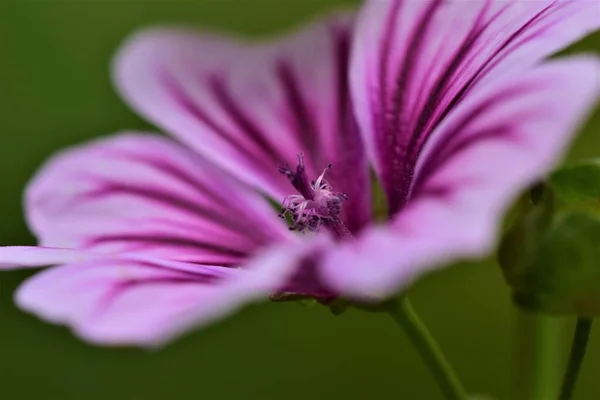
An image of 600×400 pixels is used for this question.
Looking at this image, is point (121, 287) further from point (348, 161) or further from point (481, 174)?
point (348, 161)

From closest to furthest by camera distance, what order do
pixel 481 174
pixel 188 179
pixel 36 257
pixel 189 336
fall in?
pixel 481 174 → pixel 36 257 → pixel 188 179 → pixel 189 336

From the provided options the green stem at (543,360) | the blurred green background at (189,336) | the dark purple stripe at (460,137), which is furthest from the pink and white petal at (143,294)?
the blurred green background at (189,336)

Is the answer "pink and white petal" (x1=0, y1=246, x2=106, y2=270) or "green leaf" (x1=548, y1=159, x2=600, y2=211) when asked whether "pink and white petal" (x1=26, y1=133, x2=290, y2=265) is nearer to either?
"pink and white petal" (x1=0, y1=246, x2=106, y2=270)

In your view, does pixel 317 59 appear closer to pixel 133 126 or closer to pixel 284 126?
pixel 284 126

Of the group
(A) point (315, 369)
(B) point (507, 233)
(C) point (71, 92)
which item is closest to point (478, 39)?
(B) point (507, 233)

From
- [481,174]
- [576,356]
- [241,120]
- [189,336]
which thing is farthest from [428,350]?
[189,336]

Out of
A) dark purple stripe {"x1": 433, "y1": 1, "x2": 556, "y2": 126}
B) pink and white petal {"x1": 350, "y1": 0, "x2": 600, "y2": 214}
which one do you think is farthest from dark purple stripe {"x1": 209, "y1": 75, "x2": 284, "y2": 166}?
dark purple stripe {"x1": 433, "y1": 1, "x2": 556, "y2": 126}
